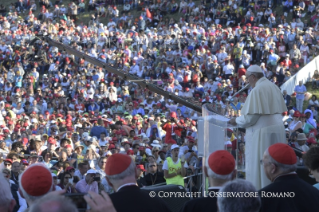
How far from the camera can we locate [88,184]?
10.1m

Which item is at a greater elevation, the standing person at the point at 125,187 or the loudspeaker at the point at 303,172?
the standing person at the point at 125,187

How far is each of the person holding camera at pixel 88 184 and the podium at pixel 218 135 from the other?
290 centimetres

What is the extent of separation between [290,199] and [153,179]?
267 inches

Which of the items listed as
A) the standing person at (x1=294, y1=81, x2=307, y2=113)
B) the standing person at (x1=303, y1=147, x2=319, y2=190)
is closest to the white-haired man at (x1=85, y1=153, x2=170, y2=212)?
Answer: the standing person at (x1=303, y1=147, x2=319, y2=190)

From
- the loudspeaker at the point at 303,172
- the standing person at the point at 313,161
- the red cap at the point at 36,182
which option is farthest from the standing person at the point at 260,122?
the red cap at the point at 36,182

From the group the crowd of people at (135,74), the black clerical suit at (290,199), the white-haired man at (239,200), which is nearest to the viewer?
the white-haired man at (239,200)

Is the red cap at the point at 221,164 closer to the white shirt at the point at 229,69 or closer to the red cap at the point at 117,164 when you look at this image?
the red cap at the point at 117,164

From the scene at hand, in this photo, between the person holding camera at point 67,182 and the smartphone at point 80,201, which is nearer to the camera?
the smartphone at point 80,201

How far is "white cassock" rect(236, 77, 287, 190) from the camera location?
7.00 metres

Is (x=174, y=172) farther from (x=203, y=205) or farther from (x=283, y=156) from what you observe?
(x=203, y=205)

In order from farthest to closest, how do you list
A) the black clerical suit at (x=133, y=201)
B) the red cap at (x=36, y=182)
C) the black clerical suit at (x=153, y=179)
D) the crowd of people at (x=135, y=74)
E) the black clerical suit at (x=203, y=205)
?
the crowd of people at (x=135, y=74)
the black clerical suit at (x=153, y=179)
the black clerical suit at (x=133, y=201)
the black clerical suit at (x=203, y=205)
the red cap at (x=36, y=182)

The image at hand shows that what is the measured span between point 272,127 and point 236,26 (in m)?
22.0

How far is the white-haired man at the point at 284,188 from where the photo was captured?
485 centimetres

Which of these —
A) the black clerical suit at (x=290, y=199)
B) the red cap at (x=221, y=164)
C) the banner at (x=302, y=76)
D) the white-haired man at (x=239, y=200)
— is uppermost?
the banner at (x=302, y=76)
